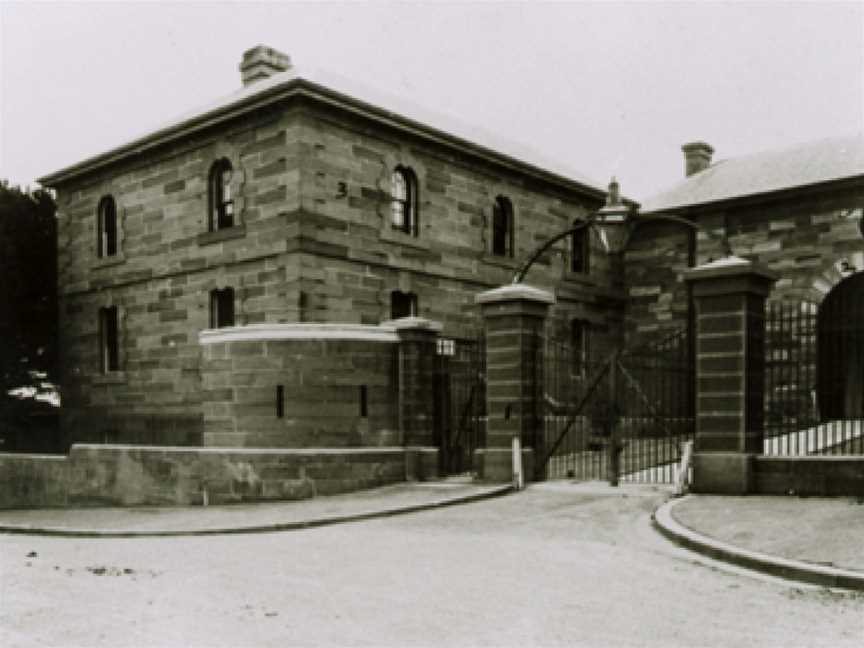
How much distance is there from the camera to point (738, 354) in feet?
33.7

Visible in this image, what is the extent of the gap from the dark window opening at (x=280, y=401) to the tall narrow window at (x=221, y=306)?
6.54m

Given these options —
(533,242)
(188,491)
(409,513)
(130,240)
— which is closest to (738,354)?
(409,513)

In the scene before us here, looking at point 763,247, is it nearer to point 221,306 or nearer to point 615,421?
point 615,421

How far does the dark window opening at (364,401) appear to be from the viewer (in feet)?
43.6

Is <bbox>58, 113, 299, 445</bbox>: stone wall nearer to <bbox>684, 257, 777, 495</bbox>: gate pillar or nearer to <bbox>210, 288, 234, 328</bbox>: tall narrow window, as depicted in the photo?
<bbox>210, 288, 234, 328</bbox>: tall narrow window

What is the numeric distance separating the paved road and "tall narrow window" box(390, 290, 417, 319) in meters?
10.1

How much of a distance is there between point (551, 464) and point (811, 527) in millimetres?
6571

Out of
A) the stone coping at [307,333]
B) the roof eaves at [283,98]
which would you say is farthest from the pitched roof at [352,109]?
the stone coping at [307,333]

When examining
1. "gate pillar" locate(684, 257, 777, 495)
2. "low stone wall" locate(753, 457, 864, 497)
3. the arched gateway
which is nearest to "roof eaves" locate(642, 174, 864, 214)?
the arched gateway

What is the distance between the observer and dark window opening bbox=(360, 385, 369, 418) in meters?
13.3

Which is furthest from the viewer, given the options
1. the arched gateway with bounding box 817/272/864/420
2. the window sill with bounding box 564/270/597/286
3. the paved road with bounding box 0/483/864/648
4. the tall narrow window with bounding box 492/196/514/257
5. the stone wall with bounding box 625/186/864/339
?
the window sill with bounding box 564/270/597/286

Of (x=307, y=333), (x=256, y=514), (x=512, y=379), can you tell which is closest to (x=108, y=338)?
(x=307, y=333)

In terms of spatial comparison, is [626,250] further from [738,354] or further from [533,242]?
[738,354]

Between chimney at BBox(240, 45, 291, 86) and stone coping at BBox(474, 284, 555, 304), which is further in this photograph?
chimney at BBox(240, 45, 291, 86)
